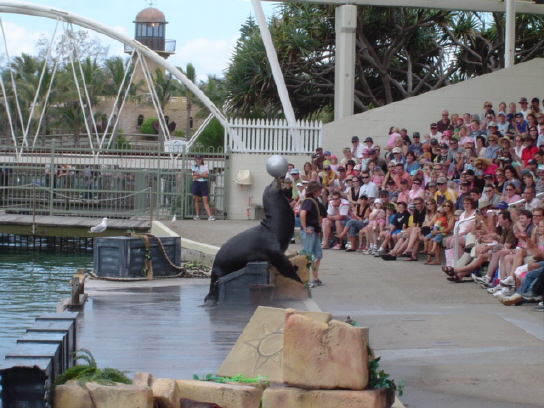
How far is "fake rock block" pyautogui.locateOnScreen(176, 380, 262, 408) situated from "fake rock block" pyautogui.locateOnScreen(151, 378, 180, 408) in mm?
139

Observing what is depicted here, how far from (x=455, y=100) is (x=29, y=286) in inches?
493

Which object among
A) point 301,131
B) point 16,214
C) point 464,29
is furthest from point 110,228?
point 464,29

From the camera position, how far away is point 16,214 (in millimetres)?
27125


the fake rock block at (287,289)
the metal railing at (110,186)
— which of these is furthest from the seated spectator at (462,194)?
the metal railing at (110,186)

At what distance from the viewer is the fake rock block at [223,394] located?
21.7ft

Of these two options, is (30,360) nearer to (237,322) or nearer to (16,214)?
(237,322)

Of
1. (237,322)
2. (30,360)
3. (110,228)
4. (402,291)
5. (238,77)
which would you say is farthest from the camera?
(238,77)

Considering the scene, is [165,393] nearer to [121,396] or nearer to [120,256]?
[121,396]

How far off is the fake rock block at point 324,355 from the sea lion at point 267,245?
17.4ft

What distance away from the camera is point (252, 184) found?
26438 millimetres

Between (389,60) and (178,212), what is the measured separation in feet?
42.5

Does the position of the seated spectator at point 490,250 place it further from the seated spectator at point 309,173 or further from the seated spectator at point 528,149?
the seated spectator at point 309,173

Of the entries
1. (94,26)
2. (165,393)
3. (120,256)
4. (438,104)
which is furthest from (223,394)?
(94,26)

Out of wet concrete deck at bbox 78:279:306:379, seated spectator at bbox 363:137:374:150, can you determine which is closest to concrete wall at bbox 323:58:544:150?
seated spectator at bbox 363:137:374:150
